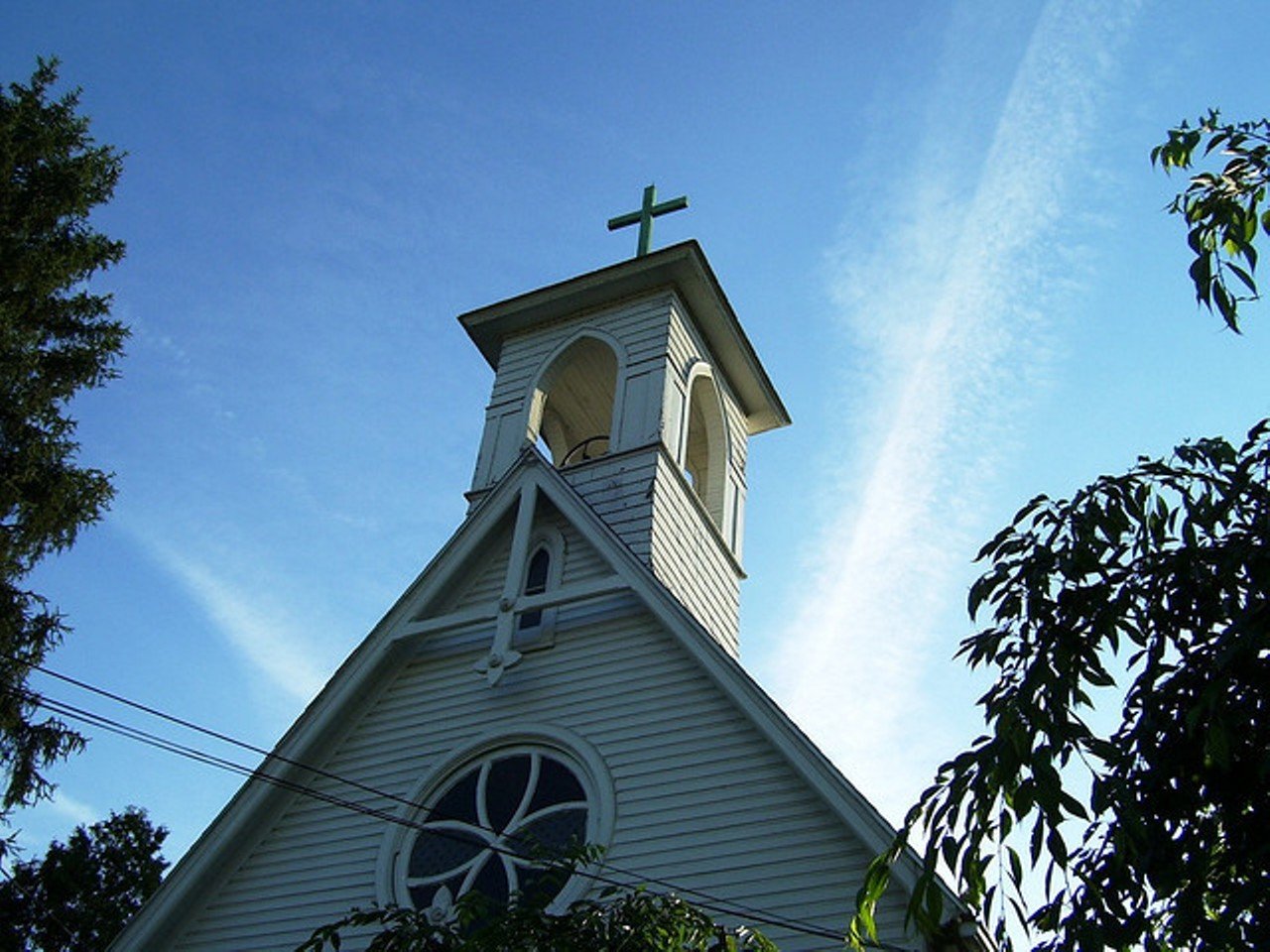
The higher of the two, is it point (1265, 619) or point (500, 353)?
point (500, 353)

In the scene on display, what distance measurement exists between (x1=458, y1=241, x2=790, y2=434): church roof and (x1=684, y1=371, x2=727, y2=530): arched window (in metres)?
0.58

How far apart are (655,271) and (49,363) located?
7517 mm

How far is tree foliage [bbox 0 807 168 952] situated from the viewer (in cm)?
2761

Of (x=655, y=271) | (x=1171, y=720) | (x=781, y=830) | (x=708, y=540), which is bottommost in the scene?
(x=1171, y=720)

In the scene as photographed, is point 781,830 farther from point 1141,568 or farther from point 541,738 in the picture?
point 1141,568

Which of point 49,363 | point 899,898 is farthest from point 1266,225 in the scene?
point 49,363

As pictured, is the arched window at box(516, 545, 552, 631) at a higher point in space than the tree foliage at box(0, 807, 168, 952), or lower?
lower

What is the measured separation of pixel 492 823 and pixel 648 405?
6.21 m

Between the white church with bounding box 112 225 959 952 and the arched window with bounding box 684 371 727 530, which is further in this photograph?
the arched window with bounding box 684 371 727 530

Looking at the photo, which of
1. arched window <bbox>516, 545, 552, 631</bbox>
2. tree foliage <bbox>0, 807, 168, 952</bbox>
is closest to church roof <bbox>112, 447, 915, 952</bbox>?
arched window <bbox>516, 545, 552, 631</bbox>

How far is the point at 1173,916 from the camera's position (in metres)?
4.17

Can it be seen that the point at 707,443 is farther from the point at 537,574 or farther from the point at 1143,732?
the point at 1143,732

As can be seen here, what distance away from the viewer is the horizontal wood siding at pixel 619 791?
10.1 metres

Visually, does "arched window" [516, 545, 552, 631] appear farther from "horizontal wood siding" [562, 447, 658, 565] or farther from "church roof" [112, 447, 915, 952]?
"horizontal wood siding" [562, 447, 658, 565]
